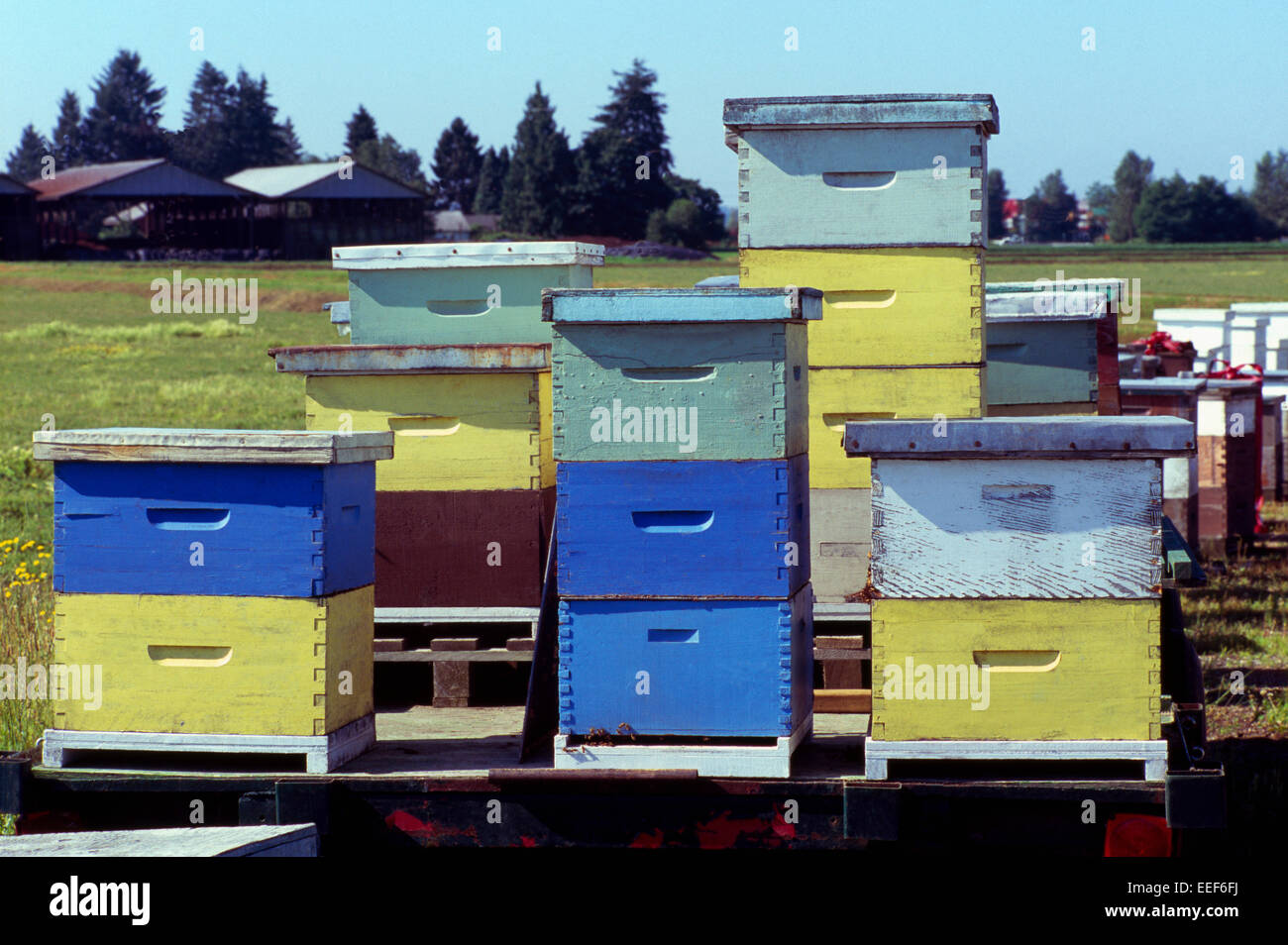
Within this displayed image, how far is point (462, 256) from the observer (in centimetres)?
561

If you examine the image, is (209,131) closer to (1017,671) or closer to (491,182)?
(491,182)

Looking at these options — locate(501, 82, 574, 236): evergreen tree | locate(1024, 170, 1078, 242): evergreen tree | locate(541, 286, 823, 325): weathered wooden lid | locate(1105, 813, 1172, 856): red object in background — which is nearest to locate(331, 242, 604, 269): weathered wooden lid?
locate(541, 286, 823, 325): weathered wooden lid

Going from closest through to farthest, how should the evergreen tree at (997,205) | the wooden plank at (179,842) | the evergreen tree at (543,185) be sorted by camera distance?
1. the wooden plank at (179,842)
2. the evergreen tree at (543,185)
3. the evergreen tree at (997,205)

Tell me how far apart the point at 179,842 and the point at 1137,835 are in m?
2.44

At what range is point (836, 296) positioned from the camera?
5.03m

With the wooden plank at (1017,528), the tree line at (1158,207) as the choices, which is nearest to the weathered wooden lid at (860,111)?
the wooden plank at (1017,528)

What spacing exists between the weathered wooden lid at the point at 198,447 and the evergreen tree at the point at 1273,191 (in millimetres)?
110877

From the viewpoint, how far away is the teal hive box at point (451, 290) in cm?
559

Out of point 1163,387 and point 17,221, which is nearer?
point 1163,387

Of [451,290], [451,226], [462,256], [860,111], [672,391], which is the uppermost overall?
[451,226]

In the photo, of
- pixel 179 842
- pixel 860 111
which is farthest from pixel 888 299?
pixel 179 842

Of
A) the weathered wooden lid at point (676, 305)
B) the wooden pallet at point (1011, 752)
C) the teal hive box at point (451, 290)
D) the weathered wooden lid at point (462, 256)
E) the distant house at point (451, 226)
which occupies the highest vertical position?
the distant house at point (451, 226)

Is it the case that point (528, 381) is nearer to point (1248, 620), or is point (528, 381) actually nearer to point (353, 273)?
point (353, 273)

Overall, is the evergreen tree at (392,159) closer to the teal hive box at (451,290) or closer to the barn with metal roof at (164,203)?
the barn with metal roof at (164,203)
